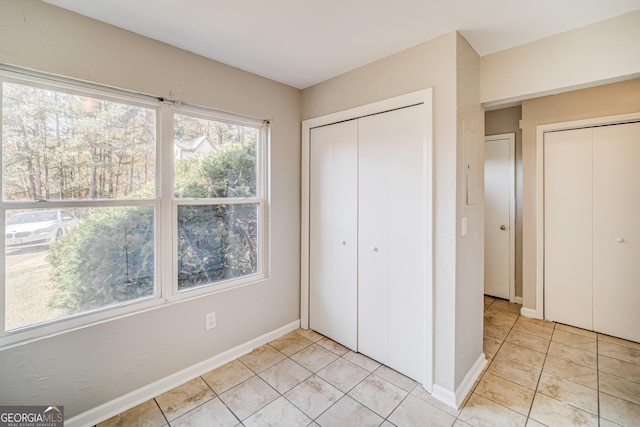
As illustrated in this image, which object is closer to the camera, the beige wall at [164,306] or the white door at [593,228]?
the beige wall at [164,306]

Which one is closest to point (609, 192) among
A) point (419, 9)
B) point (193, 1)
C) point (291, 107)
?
point (419, 9)

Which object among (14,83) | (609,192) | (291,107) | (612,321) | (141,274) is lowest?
(612,321)

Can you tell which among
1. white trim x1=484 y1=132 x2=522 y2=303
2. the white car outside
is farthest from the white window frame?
white trim x1=484 y1=132 x2=522 y2=303

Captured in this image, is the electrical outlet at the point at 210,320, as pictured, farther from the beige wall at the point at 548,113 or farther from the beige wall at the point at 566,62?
the beige wall at the point at 548,113

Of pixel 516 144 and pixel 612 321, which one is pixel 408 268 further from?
pixel 516 144

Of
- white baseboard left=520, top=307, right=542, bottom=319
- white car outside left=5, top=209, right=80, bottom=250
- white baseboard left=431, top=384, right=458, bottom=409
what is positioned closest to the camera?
white car outside left=5, top=209, right=80, bottom=250

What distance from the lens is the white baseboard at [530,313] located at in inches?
118

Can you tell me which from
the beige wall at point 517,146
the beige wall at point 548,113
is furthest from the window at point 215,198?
the beige wall at point 517,146

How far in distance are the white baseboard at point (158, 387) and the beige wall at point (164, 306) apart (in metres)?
0.03

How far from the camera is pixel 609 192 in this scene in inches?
101

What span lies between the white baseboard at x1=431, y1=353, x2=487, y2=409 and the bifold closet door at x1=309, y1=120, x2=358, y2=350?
74cm

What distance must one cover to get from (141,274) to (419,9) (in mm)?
2354

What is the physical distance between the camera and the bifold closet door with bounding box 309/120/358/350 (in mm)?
2412

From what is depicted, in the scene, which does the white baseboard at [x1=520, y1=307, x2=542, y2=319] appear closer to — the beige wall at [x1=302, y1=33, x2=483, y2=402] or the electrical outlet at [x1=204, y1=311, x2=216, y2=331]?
the beige wall at [x1=302, y1=33, x2=483, y2=402]
